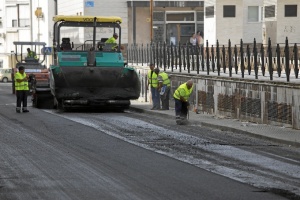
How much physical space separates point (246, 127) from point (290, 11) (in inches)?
864

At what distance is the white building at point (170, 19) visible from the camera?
155ft

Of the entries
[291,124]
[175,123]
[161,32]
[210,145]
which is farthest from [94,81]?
[161,32]

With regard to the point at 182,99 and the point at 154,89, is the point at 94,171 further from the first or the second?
the point at 154,89

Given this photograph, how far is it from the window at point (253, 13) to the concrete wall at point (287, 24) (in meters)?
7.49

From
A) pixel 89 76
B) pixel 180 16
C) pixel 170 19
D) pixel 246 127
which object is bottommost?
pixel 246 127

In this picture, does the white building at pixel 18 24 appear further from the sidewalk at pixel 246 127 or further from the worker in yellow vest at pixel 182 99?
the worker in yellow vest at pixel 182 99

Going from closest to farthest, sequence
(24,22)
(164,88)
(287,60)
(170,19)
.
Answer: (287,60) → (164,88) → (170,19) → (24,22)

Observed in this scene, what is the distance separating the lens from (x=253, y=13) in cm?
5484

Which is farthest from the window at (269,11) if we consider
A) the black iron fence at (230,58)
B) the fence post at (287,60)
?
the fence post at (287,60)

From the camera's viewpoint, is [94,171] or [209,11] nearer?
[94,171]

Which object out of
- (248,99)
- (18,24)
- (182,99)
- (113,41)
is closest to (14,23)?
(18,24)

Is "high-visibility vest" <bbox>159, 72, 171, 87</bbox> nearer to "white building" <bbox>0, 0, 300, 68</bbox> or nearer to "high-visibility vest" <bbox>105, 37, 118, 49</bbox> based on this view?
"high-visibility vest" <bbox>105, 37, 118, 49</bbox>

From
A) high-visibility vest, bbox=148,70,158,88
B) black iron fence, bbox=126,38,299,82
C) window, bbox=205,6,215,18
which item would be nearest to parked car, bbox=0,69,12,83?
window, bbox=205,6,215,18

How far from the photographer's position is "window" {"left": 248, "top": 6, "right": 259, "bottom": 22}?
179ft
